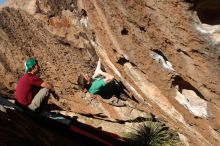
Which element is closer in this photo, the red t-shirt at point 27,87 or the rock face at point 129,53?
the rock face at point 129,53

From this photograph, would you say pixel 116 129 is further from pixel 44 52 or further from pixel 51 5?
pixel 51 5

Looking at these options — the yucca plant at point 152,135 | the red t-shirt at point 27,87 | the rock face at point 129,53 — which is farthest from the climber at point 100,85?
the red t-shirt at point 27,87

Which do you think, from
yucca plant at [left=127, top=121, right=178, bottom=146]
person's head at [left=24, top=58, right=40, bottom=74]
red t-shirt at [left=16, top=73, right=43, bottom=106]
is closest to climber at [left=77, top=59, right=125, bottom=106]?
yucca plant at [left=127, top=121, right=178, bottom=146]

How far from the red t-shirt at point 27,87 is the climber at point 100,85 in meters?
1.99

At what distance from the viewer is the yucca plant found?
9.90 m

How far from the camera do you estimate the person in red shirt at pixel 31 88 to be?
809 centimetres

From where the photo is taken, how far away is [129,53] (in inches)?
310

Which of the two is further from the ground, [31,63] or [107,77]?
[107,77]

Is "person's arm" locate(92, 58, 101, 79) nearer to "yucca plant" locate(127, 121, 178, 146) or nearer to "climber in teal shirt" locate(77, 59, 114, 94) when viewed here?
"climber in teal shirt" locate(77, 59, 114, 94)

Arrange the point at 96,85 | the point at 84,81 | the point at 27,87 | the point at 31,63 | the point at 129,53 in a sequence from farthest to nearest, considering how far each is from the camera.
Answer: the point at 84,81 → the point at 96,85 → the point at 27,87 → the point at 31,63 → the point at 129,53

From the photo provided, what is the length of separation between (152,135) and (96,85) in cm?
176

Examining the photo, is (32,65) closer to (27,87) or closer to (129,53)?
(27,87)

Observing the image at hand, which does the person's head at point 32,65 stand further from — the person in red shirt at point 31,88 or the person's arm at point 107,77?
the person's arm at point 107,77

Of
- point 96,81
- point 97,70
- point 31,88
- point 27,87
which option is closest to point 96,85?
point 96,81
